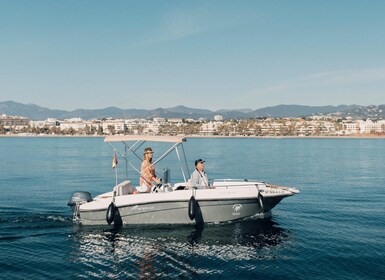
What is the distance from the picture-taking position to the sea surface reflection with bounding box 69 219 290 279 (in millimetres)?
12352

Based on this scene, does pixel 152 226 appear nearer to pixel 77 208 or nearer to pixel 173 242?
pixel 173 242

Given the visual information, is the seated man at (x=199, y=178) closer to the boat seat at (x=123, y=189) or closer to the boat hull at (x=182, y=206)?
the boat hull at (x=182, y=206)

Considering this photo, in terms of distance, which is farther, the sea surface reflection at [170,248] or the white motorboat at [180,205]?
the white motorboat at [180,205]

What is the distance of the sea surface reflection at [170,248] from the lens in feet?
40.5

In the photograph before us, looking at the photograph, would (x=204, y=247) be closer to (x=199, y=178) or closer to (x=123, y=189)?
(x=199, y=178)

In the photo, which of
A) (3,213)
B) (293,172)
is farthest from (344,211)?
(293,172)

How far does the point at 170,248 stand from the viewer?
560 inches

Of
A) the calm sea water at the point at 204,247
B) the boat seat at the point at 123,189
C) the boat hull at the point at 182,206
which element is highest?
the boat seat at the point at 123,189

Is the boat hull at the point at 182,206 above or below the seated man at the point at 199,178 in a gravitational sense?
below

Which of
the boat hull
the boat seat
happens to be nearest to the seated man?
the boat hull

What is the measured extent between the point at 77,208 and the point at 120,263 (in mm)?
4792

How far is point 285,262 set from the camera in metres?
13.0

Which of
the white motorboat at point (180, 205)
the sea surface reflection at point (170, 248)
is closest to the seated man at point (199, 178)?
the white motorboat at point (180, 205)

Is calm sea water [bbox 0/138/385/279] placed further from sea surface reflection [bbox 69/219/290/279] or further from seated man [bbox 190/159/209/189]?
seated man [bbox 190/159/209/189]
